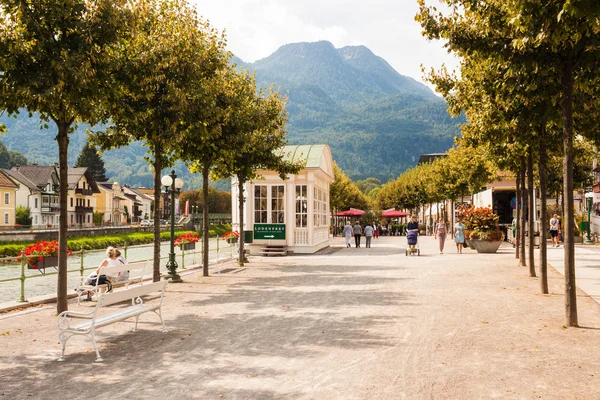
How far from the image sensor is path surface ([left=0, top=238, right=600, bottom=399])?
562 cm

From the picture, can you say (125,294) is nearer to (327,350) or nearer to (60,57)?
(327,350)

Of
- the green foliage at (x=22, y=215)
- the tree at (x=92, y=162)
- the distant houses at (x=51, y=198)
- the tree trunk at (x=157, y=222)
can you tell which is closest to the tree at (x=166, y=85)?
the tree trunk at (x=157, y=222)

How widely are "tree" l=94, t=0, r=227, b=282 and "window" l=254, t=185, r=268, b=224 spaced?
13.1m

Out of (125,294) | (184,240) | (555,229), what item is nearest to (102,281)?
(125,294)

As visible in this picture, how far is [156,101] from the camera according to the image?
43.4ft

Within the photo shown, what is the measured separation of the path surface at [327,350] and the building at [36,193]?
247 ft

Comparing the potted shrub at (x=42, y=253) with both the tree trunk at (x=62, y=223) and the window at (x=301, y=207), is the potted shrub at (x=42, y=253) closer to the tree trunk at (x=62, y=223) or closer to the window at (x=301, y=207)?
the tree trunk at (x=62, y=223)

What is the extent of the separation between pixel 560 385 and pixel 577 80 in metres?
4.71

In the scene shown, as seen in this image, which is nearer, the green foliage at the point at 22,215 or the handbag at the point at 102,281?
the handbag at the point at 102,281

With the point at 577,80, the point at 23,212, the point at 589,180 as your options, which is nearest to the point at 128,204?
the point at 23,212

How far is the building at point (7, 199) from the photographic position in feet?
229

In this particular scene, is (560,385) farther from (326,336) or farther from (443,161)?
(443,161)

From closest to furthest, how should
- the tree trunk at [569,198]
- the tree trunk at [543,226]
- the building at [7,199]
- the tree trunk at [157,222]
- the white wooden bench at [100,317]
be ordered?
the white wooden bench at [100,317], the tree trunk at [569,198], the tree trunk at [543,226], the tree trunk at [157,222], the building at [7,199]

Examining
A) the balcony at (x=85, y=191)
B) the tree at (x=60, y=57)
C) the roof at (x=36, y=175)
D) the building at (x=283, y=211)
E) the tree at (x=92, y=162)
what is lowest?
the building at (x=283, y=211)
